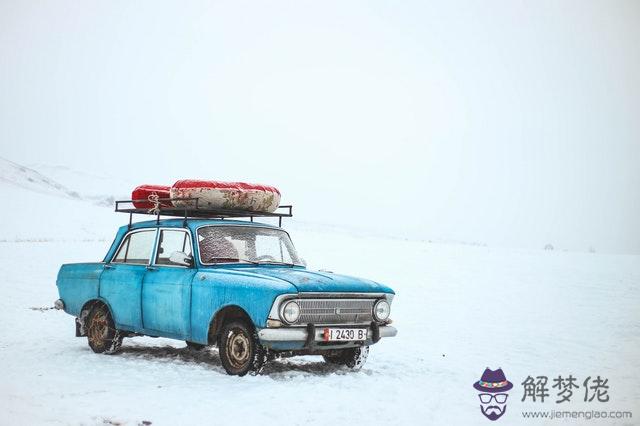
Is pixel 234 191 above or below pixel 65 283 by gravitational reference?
above

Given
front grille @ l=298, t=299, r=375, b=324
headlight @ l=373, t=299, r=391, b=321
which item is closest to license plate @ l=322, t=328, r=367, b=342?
front grille @ l=298, t=299, r=375, b=324

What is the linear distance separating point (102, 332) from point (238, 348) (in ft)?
9.40

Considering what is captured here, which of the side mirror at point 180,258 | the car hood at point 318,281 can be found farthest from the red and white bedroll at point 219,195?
the car hood at point 318,281

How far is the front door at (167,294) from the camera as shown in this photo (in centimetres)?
861

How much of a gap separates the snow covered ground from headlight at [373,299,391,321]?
0.68 m

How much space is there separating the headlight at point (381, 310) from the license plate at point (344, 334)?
1.07ft

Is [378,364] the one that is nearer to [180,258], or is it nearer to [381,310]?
[381,310]

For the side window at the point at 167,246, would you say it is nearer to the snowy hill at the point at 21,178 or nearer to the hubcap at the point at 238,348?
the hubcap at the point at 238,348

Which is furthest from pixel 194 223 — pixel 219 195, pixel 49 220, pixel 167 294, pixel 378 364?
pixel 49 220

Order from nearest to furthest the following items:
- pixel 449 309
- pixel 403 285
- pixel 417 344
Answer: pixel 417 344 → pixel 449 309 → pixel 403 285

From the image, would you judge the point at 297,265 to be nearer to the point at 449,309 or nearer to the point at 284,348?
the point at 284,348

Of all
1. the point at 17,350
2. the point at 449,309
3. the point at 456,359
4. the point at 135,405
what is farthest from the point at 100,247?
the point at 135,405

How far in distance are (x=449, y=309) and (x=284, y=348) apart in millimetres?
9509

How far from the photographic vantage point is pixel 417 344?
11.5 meters
